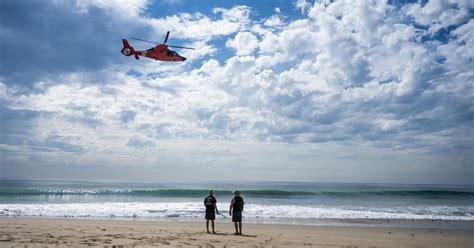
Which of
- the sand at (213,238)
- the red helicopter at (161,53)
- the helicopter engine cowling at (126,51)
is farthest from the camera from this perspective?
the helicopter engine cowling at (126,51)

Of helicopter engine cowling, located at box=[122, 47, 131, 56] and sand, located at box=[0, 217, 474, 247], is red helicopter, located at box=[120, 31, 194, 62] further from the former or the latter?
sand, located at box=[0, 217, 474, 247]

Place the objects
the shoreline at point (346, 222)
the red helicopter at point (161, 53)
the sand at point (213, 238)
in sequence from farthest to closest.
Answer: the red helicopter at point (161, 53) < the shoreline at point (346, 222) < the sand at point (213, 238)

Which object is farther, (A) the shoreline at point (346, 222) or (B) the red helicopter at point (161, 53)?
(B) the red helicopter at point (161, 53)

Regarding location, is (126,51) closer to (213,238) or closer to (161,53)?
(161,53)

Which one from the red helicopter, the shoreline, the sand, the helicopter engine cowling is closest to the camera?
the sand

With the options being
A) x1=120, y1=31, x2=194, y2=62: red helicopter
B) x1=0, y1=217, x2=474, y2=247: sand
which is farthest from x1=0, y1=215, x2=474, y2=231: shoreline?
x1=120, y1=31, x2=194, y2=62: red helicopter

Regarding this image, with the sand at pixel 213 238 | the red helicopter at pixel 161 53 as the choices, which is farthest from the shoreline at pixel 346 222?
the red helicopter at pixel 161 53

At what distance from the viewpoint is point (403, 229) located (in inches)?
563

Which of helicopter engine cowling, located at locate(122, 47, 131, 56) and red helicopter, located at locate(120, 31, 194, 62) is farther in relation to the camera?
helicopter engine cowling, located at locate(122, 47, 131, 56)

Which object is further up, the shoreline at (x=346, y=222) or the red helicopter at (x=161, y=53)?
the red helicopter at (x=161, y=53)

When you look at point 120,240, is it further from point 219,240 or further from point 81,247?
point 219,240

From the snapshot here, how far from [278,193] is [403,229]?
26.4 metres

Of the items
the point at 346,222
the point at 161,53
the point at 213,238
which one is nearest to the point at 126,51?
the point at 161,53

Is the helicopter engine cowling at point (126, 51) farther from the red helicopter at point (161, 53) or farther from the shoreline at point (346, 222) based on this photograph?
the shoreline at point (346, 222)
